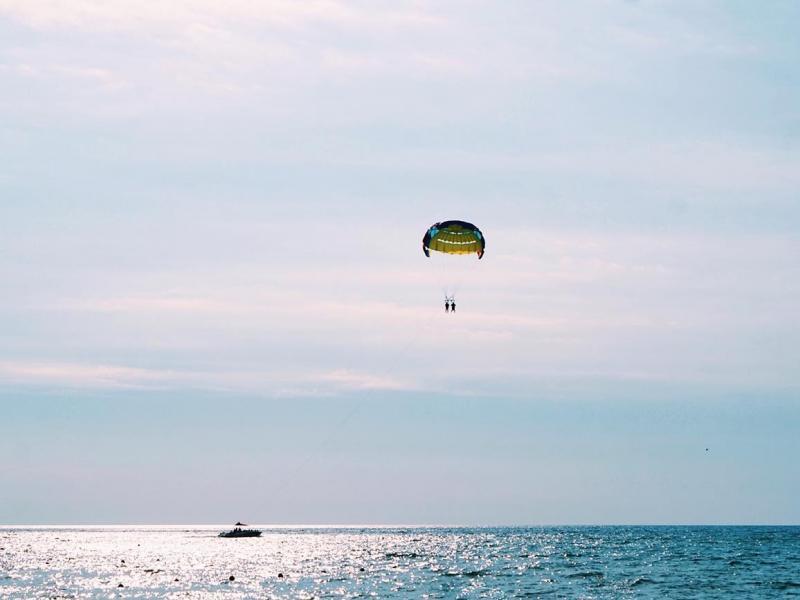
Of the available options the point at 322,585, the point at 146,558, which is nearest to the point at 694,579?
the point at 322,585

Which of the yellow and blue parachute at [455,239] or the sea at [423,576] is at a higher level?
the yellow and blue parachute at [455,239]

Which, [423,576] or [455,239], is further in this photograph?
[423,576]

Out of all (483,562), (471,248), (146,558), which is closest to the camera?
(471,248)

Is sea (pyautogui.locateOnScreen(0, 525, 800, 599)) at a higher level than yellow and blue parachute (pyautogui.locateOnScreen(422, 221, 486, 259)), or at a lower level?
lower

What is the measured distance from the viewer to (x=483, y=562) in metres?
104

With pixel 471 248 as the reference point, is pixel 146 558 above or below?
below

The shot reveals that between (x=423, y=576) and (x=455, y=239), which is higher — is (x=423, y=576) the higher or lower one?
the lower one

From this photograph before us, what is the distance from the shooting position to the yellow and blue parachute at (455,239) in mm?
69938

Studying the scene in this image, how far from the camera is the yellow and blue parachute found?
69938mm

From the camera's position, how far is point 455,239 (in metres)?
70.1

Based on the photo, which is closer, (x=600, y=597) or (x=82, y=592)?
(x=600, y=597)

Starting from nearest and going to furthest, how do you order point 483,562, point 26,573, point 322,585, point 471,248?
point 471,248, point 322,585, point 26,573, point 483,562

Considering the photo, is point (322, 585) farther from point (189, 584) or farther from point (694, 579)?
point (694, 579)

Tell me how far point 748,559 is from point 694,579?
3235 centimetres
